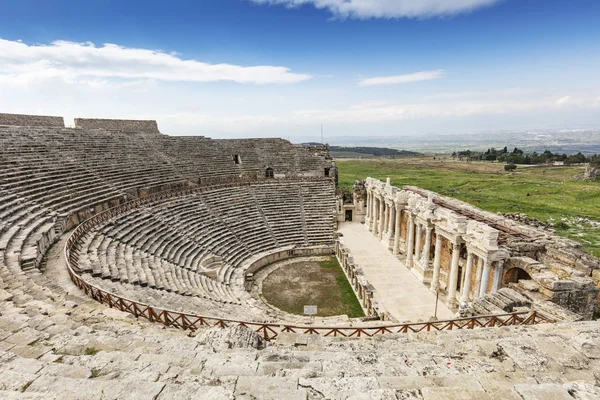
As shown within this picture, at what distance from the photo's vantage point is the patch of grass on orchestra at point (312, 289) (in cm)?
1840

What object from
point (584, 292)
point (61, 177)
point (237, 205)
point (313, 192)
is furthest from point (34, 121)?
point (584, 292)

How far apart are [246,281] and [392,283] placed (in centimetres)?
938

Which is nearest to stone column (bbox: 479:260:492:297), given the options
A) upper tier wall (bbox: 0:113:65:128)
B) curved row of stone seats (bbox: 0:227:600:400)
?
curved row of stone seats (bbox: 0:227:600:400)

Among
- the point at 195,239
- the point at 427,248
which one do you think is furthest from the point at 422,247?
the point at 195,239

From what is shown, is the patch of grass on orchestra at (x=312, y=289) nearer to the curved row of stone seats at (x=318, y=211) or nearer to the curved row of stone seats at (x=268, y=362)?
the curved row of stone seats at (x=318, y=211)

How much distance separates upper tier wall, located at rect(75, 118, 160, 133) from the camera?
32.5 metres

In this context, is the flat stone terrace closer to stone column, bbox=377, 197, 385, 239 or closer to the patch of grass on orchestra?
stone column, bbox=377, 197, 385, 239

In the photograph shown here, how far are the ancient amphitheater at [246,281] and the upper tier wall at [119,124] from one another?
0.19 meters

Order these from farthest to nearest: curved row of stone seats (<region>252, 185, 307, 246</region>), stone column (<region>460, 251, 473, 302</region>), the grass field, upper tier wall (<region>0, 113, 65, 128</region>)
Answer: the grass field, upper tier wall (<region>0, 113, 65, 128</region>), curved row of stone seats (<region>252, 185, 307, 246</region>), stone column (<region>460, 251, 473, 302</region>)

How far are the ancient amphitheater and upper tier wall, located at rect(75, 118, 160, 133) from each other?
0.62 feet

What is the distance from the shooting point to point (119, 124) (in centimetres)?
3481

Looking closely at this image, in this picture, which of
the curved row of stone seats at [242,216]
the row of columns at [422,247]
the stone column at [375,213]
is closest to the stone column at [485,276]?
the row of columns at [422,247]

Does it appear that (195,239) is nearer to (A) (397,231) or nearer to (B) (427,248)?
(A) (397,231)

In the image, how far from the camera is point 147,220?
2055cm
